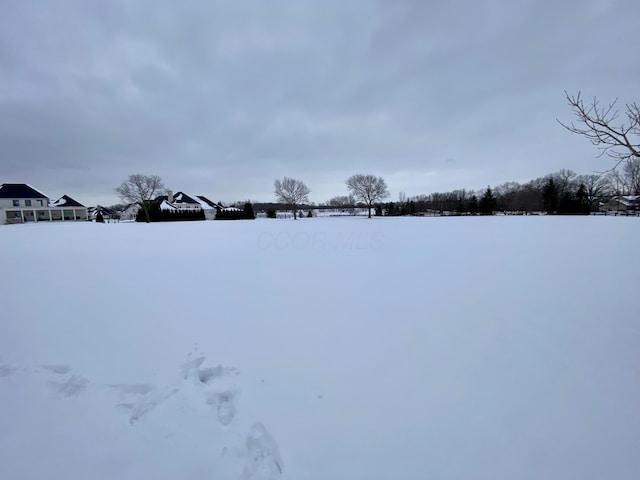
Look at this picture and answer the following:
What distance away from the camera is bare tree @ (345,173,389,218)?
53.6 metres

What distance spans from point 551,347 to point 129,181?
2179 inches

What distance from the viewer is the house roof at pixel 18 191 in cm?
4025

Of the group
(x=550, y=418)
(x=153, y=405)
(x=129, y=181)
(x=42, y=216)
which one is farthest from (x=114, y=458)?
(x=42, y=216)

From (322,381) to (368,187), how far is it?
52.9m

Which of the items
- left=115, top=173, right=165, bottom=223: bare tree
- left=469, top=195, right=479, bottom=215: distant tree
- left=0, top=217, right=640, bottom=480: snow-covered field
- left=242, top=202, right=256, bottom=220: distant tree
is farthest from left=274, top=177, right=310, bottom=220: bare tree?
left=0, top=217, right=640, bottom=480: snow-covered field

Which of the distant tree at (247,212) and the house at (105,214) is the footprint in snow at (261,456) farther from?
the house at (105,214)

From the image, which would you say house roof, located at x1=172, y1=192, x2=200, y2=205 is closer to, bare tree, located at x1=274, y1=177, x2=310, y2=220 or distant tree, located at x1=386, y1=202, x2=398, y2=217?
bare tree, located at x1=274, y1=177, x2=310, y2=220

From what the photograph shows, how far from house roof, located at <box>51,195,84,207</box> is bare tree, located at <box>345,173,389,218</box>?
51791mm

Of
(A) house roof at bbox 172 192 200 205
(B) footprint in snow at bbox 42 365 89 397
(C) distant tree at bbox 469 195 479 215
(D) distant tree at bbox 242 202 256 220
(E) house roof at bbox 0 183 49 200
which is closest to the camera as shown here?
(B) footprint in snow at bbox 42 365 89 397

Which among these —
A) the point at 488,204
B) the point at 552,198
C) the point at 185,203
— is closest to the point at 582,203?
the point at 552,198

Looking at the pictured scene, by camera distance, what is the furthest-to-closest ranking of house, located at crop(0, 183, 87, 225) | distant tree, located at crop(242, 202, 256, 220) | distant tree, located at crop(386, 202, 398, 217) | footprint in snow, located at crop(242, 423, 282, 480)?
1. distant tree, located at crop(386, 202, 398, 217)
2. distant tree, located at crop(242, 202, 256, 220)
3. house, located at crop(0, 183, 87, 225)
4. footprint in snow, located at crop(242, 423, 282, 480)

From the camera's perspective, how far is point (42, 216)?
4316 cm

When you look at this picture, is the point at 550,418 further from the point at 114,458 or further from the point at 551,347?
the point at 114,458

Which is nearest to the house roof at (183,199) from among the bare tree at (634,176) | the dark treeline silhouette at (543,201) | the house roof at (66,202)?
the house roof at (66,202)
